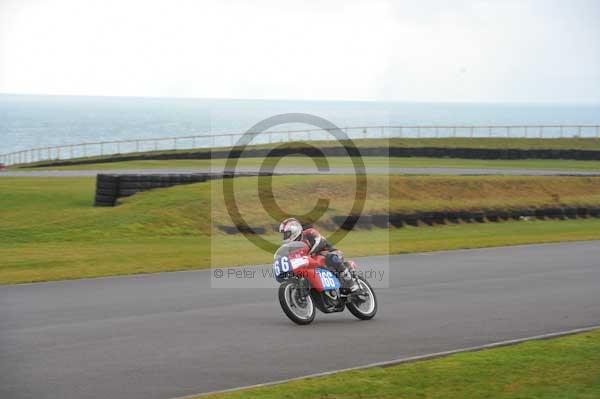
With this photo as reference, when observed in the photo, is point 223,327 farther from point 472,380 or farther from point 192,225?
point 192,225

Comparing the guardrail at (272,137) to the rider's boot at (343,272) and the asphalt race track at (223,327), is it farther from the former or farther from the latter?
the rider's boot at (343,272)

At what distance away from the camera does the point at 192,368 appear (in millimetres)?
A: 9938

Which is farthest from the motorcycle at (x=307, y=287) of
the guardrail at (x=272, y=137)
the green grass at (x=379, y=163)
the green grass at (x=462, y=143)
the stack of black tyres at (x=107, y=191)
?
the green grass at (x=462, y=143)

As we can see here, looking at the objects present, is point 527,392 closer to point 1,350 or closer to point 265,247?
point 1,350

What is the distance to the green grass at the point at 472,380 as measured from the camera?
883 centimetres

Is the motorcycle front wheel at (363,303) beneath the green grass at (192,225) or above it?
beneath

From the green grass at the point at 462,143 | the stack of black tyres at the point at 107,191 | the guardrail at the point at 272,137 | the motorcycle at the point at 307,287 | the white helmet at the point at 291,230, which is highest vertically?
the guardrail at the point at 272,137

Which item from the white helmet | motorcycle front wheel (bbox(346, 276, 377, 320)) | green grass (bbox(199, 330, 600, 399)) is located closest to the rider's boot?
motorcycle front wheel (bbox(346, 276, 377, 320))

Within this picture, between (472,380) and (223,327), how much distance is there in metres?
4.18

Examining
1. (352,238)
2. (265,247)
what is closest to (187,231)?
(265,247)

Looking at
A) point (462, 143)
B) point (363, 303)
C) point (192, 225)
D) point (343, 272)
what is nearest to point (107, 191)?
point (192, 225)

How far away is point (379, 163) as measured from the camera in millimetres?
48656

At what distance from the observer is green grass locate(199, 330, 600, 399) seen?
348 inches

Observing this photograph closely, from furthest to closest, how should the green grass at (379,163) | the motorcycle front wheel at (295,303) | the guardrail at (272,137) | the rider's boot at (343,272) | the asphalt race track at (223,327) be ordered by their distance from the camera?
the guardrail at (272,137)
the green grass at (379,163)
the rider's boot at (343,272)
the motorcycle front wheel at (295,303)
the asphalt race track at (223,327)
